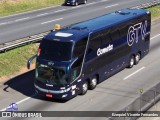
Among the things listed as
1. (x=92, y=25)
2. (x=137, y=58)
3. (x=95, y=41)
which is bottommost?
(x=137, y=58)

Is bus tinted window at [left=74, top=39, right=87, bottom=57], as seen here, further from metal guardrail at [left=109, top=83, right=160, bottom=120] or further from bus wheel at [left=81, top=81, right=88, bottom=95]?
metal guardrail at [left=109, top=83, right=160, bottom=120]

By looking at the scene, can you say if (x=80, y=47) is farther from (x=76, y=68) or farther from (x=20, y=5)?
(x=20, y=5)

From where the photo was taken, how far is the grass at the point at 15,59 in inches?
1067

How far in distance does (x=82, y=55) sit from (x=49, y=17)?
76.2 ft

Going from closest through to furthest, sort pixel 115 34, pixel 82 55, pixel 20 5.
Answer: pixel 82 55
pixel 115 34
pixel 20 5

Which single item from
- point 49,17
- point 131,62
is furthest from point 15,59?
point 49,17

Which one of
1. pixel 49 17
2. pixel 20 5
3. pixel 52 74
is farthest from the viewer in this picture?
pixel 20 5

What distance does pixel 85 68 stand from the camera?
22.2 metres

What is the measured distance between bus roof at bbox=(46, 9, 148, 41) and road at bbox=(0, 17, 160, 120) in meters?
3.62

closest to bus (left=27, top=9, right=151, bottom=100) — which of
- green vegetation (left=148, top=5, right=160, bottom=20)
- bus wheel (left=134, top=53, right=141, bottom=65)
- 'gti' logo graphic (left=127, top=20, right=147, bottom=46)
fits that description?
'gti' logo graphic (left=127, top=20, right=147, bottom=46)

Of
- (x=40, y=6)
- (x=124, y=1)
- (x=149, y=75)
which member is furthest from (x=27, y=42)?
(x=124, y=1)

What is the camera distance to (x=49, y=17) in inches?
1745

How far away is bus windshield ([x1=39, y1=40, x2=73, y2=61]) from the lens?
21045 mm

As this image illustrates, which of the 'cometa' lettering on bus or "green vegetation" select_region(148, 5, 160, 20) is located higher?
the 'cometa' lettering on bus
